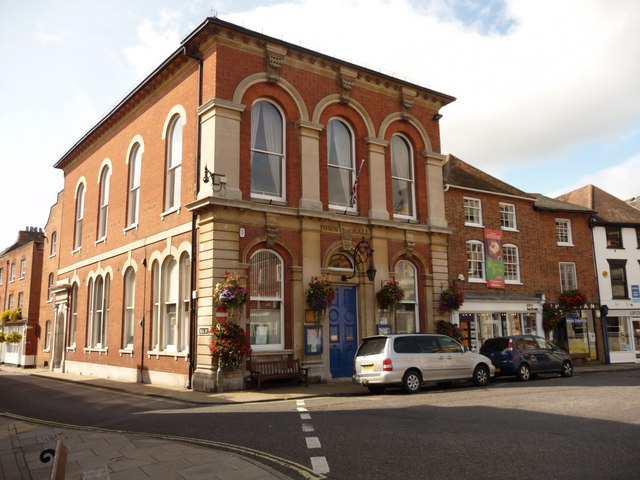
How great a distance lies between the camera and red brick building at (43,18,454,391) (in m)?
17.3

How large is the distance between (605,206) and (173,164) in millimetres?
25194

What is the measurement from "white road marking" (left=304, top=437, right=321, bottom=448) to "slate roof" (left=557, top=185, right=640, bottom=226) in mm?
26946

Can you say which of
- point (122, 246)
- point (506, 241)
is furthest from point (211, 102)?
point (506, 241)

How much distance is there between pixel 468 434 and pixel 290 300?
33.0 feet

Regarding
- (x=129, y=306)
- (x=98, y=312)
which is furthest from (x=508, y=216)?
(x=98, y=312)

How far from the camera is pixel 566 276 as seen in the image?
29.0m

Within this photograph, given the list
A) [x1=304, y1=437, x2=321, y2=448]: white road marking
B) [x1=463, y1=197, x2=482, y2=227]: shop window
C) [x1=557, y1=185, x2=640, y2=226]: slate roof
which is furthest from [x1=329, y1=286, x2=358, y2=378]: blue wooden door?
[x1=557, y1=185, x2=640, y2=226]: slate roof

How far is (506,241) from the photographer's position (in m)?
26.8

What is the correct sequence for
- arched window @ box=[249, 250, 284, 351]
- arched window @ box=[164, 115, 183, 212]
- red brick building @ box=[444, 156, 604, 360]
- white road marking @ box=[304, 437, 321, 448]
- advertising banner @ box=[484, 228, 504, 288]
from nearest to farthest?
white road marking @ box=[304, 437, 321, 448] < arched window @ box=[249, 250, 284, 351] < arched window @ box=[164, 115, 183, 212] < red brick building @ box=[444, 156, 604, 360] < advertising banner @ box=[484, 228, 504, 288]

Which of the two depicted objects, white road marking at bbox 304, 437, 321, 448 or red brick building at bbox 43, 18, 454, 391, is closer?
white road marking at bbox 304, 437, 321, 448

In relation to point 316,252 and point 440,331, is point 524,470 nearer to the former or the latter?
point 316,252

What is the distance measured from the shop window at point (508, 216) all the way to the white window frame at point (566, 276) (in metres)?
3.88

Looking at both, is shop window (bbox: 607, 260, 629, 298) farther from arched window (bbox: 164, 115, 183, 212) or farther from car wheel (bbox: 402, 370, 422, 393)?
arched window (bbox: 164, 115, 183, 212)

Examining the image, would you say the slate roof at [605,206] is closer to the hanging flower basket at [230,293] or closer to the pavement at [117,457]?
the hanging flower basket at [230,293]
